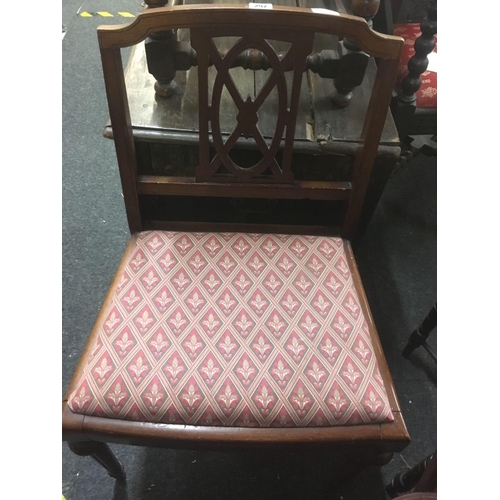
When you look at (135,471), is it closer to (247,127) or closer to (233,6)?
(247,127)

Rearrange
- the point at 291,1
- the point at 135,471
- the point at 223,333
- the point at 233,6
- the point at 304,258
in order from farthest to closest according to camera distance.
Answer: the point at 291,1 < the point at 135,471 < the point at 304,258 < the point at 223,333 < the point at 233,6

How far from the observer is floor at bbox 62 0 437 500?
1119 millimetres

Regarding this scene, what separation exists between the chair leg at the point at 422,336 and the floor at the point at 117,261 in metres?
0.05

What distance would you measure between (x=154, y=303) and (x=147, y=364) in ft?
0.41

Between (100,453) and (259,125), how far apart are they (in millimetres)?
818

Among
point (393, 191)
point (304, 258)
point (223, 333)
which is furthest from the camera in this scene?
point (393, 191)

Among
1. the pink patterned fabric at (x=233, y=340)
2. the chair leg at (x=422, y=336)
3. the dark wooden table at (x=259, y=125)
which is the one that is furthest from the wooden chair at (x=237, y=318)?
the chair leg at (x=422, y=336)

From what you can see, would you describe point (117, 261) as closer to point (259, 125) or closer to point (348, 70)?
point (259, 125)

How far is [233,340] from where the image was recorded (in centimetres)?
82

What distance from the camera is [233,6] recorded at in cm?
71

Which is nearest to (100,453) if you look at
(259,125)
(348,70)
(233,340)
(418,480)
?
(233,340)

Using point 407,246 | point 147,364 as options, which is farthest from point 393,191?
point 147,364

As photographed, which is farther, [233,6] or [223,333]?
[223,333]

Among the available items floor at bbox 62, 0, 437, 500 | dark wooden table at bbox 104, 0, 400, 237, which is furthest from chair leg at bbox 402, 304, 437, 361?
dark wooden table at bbox 104, 0, 400, 237
